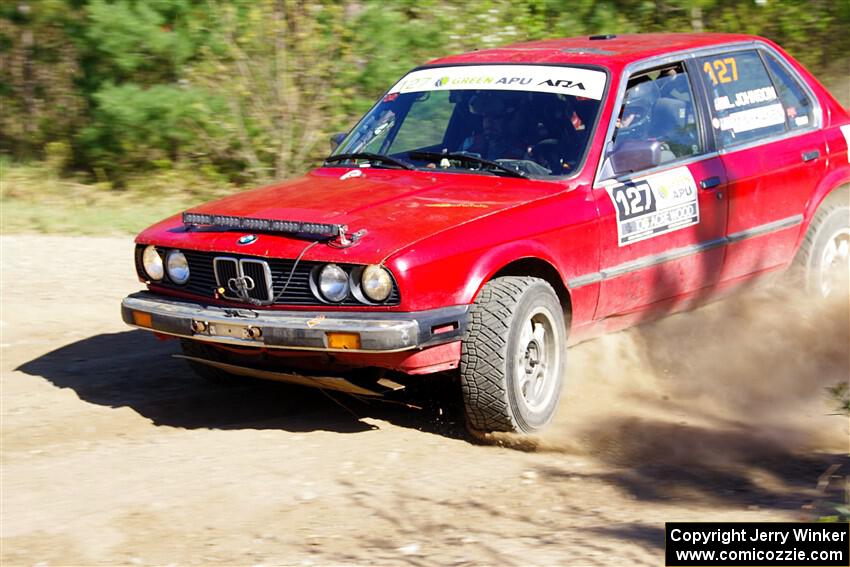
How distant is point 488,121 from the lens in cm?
614

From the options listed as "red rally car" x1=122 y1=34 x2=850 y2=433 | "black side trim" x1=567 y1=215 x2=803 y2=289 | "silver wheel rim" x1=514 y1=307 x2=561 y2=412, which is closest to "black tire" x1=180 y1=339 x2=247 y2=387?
A: "red rally car" x1=122 y1=34 x2=850 y2=433

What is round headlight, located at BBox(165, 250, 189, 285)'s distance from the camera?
5562 mm

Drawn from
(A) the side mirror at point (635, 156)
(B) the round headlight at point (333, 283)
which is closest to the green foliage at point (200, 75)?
(A) the side mirror at point (635, 156)

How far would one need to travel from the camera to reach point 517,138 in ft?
19.6

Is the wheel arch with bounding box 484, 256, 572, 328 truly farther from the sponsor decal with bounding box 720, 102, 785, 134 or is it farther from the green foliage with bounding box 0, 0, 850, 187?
the green foliage with bounding box 0, 0, 850, 187

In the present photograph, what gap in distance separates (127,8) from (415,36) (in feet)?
9.30

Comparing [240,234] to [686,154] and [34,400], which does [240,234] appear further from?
[686,154]

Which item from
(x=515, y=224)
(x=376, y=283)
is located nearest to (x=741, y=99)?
(x=515, y=224)

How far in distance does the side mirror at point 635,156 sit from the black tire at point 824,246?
172 centimetres

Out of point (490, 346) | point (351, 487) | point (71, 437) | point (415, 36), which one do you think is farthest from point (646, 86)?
point (415, 36)

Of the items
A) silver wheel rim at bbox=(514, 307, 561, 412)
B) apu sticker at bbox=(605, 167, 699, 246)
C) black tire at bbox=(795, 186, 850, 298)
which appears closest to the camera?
silver wheel rim at bbox=(514, 307, 561, 412)

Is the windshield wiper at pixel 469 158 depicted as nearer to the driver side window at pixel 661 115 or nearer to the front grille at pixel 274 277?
the driver side window at pixel 661 115

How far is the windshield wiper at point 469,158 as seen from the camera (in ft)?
19.0

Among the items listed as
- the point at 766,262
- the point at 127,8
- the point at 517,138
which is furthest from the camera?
the point at 127,8
